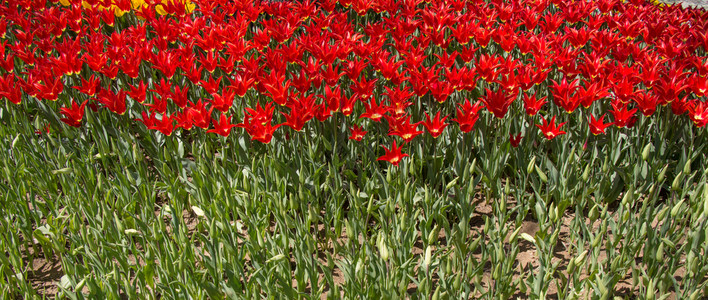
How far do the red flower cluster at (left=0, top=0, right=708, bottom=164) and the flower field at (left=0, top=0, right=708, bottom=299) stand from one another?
15 millimetres

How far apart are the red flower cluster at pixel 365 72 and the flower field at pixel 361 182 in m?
0.01

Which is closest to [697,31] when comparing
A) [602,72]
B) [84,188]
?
[602,72]

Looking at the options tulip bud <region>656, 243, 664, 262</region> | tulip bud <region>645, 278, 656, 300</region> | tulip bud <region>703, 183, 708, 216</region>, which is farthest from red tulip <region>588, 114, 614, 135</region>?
tulip bud <region>645, 278, 656, 300</region>

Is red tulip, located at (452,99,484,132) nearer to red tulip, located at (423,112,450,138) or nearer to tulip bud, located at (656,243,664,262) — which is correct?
red tulip, located at (423,112,450,138)

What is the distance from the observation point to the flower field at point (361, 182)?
2.29 metres

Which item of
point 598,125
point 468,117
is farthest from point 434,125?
point 598,125

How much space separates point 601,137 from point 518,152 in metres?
0.51

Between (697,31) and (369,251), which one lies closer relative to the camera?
(369,251)

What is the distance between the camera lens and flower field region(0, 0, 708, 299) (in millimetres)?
2287

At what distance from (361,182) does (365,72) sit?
123cm

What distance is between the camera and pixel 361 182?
299 cm

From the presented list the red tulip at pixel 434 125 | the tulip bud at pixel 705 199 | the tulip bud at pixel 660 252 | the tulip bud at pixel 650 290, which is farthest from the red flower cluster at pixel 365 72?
the tulip bud at pixel 650 290

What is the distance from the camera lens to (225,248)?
2371mm

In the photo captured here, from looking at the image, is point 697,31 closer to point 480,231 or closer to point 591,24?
point 591,24
